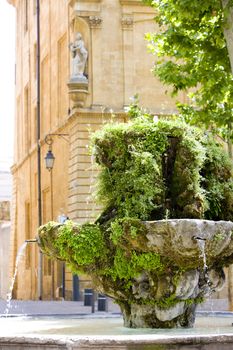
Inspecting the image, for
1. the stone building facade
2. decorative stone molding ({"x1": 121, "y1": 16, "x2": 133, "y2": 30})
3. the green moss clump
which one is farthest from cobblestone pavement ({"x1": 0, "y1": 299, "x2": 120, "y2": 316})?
decorative stone molding ({"x1": 121, "y1": 16, "x2": 133, "y2": 30})

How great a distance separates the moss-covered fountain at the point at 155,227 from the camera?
32.1ft

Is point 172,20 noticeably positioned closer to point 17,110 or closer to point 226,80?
point 226,80

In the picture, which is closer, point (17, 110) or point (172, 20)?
point (172, 20)

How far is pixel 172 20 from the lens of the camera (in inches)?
693

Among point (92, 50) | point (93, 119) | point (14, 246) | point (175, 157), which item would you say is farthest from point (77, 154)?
point (175, 157)

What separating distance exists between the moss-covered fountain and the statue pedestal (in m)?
19.8

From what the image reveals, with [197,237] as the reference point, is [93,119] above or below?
above

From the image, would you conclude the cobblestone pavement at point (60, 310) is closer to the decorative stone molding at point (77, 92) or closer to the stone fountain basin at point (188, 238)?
the stone fountain basin at point (188, 238)

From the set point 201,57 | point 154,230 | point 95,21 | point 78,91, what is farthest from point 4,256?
point 154,230

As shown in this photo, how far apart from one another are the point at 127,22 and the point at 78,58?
7.63 feet

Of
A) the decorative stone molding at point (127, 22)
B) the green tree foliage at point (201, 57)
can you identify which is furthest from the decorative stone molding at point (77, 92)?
the green tree foliage at point (201, 57)

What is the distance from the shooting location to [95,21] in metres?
31.4

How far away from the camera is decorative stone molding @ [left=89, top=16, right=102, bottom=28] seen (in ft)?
103

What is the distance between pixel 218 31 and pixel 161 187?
762cm
